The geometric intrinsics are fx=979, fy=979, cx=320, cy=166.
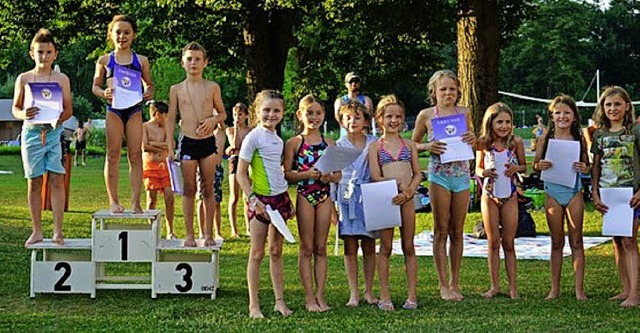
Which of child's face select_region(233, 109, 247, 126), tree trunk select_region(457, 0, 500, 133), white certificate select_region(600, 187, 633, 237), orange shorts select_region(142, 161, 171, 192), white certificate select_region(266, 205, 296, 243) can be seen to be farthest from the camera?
tree trunk select_region(457, 0, 500, 133)

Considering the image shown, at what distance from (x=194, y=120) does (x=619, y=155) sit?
3.64 metres

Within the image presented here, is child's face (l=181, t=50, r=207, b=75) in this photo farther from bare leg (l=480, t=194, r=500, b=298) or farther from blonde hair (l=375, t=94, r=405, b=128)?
bare leg (l=480, t=194, r=500, b=298)

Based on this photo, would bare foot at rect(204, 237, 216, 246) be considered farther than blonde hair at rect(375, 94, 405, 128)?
Yes

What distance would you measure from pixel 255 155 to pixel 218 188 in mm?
5533

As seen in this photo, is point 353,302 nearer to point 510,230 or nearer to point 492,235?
point 492,235

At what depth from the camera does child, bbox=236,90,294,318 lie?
7582 mm

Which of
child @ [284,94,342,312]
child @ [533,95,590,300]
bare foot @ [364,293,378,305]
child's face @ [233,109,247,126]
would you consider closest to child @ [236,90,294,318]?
child @ [284,94,342,312]

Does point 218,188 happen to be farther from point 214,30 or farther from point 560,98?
point 214,30

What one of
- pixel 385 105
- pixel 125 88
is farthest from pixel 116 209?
pixel 385 105

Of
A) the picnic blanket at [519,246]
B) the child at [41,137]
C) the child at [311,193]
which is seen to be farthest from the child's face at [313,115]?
the picnic blanket at [519,246]

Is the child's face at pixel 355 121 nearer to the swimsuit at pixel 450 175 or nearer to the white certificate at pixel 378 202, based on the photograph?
the white certificate at pixel 378 202

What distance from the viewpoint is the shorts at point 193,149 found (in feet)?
28.3

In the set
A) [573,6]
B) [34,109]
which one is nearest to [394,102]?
[34,109]

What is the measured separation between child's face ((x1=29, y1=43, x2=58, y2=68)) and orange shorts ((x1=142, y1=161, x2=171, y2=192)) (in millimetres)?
3764
